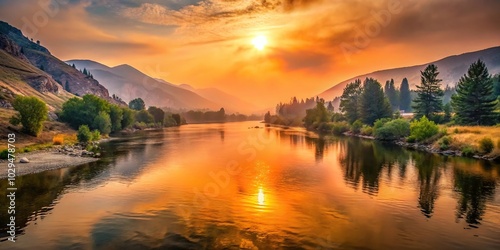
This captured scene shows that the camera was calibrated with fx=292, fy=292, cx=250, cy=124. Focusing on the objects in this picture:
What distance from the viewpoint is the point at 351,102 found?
146 meters

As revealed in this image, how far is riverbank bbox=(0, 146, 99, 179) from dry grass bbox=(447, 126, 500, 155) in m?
81.4

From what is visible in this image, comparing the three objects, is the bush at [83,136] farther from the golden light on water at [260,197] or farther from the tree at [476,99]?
the tree at [476,99]

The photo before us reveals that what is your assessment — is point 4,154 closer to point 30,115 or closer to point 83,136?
point 30,115

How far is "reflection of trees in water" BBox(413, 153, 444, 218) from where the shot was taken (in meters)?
32.2

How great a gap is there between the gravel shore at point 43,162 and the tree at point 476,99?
10343cm

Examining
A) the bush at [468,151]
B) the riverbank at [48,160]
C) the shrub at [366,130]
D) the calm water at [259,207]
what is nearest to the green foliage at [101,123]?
the riverbank at [48,160]

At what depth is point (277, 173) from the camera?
163 feet

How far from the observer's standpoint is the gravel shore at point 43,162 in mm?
46041

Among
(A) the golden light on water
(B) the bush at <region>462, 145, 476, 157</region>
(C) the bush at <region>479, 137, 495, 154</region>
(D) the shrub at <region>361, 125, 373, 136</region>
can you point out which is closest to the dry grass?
(C) the bush at <region>479, 137, 495, 154</region>

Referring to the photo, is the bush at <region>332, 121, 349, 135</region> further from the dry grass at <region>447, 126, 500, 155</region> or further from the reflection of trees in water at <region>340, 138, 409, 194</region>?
the reflection of trees in water at <region>340, 138, 409, 194</region>

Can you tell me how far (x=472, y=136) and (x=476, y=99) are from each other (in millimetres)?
25412

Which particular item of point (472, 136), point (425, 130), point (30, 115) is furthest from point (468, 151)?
point (30, 115)

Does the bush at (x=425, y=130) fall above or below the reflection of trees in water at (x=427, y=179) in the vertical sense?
above

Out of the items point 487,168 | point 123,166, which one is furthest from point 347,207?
point 123,166
